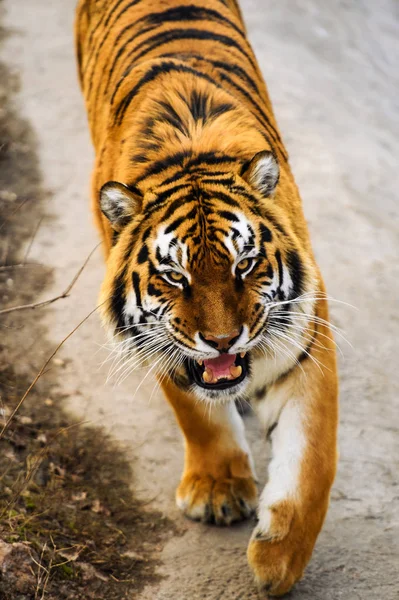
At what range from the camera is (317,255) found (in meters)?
4.38

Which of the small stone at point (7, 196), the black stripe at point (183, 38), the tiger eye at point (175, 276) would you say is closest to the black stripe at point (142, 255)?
the tiger eye at point (175, 276)

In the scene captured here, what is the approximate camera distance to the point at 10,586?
222 cm

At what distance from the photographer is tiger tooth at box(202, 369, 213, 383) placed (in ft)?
7.72

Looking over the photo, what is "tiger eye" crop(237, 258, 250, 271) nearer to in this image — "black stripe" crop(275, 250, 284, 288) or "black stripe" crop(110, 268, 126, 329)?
"black stripe" crop(275, 250, 284, 288)

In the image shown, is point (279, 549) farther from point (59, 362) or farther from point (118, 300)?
point (59, 362)

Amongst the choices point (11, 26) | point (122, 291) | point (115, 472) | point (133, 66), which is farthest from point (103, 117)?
point (11, 26)

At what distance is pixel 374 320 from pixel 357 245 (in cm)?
64

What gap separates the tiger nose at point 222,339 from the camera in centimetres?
217

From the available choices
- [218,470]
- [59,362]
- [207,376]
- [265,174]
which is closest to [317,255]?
[59,362]

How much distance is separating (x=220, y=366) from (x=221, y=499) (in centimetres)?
68

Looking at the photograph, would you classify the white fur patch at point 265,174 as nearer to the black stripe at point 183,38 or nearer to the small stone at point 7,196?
the black stripe at point 183,38

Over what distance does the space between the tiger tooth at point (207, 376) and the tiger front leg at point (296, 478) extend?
11.3 inches

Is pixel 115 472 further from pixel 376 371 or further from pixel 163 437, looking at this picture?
pixel 376 371

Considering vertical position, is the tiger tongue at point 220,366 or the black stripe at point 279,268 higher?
the black stripe at point 279,268
